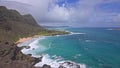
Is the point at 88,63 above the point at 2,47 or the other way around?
the other way around

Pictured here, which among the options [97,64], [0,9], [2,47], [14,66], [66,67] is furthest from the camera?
[0,9]

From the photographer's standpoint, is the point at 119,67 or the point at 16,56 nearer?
the point at 119,67

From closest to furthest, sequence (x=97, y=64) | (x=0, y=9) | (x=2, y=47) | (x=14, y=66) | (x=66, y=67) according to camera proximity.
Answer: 1. (x=14, y=66)
2. (x=66, y=67)
3. (x=97, y=64)
4. (x=2, y=47)
5. (x=0, y=9)

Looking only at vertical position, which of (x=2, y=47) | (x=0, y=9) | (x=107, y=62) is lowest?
(x=107, y=62)

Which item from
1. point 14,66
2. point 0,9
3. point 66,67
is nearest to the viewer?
point 14,66

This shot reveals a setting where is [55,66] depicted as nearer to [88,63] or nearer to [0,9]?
[88,63]

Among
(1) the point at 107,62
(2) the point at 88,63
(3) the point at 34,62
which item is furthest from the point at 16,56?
(1) the point at 107,62

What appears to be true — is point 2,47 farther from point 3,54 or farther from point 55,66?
point 55,66

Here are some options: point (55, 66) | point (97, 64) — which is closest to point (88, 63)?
point (97, 64)

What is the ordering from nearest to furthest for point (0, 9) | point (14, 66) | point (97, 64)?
point (14, 66)
point (97, 64)
point (0, 9)
